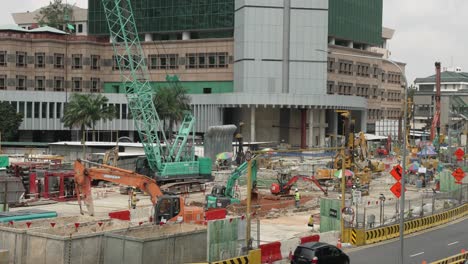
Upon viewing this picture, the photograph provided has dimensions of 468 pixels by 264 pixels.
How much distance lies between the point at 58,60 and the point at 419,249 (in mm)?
106410

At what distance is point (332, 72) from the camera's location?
143 metres

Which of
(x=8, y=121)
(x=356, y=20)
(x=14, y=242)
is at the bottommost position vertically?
(x=14, y=242)

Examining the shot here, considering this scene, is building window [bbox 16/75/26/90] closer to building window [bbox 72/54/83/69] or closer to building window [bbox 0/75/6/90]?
building window [bbox 0/75/6/90]

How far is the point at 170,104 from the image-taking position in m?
121

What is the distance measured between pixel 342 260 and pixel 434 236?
14833 mm

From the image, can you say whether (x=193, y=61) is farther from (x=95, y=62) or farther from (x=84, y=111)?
(x=84, y=111)

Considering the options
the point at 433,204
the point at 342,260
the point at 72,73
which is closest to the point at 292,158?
the point at 72,73

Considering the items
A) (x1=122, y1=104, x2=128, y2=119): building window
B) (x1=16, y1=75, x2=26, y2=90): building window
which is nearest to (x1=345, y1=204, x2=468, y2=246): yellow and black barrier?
(x1=122, y1=104, x2=128, y2=119): building window

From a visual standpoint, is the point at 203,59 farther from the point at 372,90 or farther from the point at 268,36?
the point at 372,90

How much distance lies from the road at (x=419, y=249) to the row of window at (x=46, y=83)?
99.1 m

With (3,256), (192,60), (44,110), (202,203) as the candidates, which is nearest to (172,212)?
(3,256)

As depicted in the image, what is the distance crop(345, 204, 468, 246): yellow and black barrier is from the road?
65cm

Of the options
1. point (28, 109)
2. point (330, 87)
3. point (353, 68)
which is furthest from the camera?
point (353, 68)

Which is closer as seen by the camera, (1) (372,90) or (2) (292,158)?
(2) (292,158)
